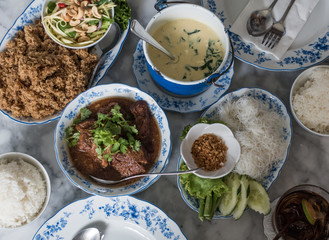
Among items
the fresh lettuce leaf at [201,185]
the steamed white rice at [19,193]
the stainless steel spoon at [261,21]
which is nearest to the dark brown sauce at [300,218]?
the fresh lettuce leaf at [201,185]

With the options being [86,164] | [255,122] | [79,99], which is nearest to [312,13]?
[255,122]

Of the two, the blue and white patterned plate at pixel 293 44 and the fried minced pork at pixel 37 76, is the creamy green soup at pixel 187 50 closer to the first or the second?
the blue and white patterned plate at pixel 293 44

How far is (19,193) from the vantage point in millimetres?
2061

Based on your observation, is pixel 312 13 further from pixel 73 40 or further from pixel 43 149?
pixel 43 149

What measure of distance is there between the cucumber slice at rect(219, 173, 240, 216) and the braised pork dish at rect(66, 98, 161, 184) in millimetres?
450

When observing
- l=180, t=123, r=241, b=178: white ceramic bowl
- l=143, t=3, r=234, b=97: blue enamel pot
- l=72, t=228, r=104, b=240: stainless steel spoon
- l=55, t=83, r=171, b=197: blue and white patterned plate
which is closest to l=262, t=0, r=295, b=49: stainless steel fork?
l=143, t=3, r=234, b=97: blue enamel pot

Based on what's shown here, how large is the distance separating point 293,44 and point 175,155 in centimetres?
101

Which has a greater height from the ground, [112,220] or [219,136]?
[219,136]

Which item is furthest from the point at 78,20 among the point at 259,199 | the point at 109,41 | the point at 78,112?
the point at 259,199

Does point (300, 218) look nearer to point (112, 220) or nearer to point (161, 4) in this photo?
point (112, 220)

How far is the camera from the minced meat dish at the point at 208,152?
6.75 ft

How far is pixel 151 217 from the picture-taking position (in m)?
2.15

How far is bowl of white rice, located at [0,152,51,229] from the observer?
2.05 metres

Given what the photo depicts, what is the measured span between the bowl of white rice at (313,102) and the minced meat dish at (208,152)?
0.52m
